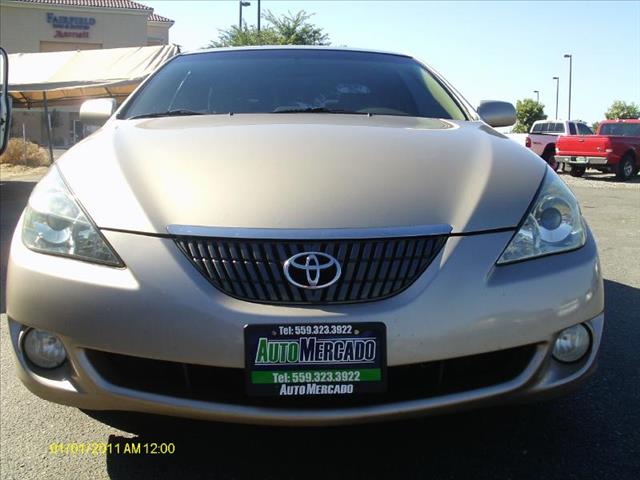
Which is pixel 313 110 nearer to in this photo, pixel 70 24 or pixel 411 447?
pixel 411 447

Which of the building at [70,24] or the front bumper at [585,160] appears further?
the building at [70,24]

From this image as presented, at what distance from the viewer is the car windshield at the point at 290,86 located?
3.08 metres

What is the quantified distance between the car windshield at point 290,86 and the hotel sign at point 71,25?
38.1 meters

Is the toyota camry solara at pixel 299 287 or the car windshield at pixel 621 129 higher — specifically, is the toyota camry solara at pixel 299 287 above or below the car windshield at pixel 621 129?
above

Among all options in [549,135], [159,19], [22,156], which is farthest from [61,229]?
[159,19]

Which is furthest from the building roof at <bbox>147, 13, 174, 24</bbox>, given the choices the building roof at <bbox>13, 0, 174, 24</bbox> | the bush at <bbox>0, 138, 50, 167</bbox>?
the bush at <bbox>0, 138, 50, 167</bbox>

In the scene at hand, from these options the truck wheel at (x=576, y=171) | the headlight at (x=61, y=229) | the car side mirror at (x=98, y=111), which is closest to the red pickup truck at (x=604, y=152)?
the truck wheel at (x=576, y=171)

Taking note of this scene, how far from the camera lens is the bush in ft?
61.2

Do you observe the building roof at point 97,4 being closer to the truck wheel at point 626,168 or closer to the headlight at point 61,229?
the truck wheel at point 626,168

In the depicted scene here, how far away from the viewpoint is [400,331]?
1720mm

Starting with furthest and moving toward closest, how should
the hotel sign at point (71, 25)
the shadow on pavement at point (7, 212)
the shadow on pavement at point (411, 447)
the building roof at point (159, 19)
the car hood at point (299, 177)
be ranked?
the building roof at point (159, 19) → the hotel sign at point (71, 25) → the shadow on pavement at point (7, 212) → the shadow on pavement at point (411, 447) → the car hood at point (299, 177)

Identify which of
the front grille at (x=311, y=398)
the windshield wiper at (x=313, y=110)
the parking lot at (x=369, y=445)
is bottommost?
the parking lot at (x=369, y=445)

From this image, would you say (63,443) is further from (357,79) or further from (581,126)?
(581,126)

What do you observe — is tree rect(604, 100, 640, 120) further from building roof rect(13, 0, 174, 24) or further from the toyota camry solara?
the toyota camry solara
